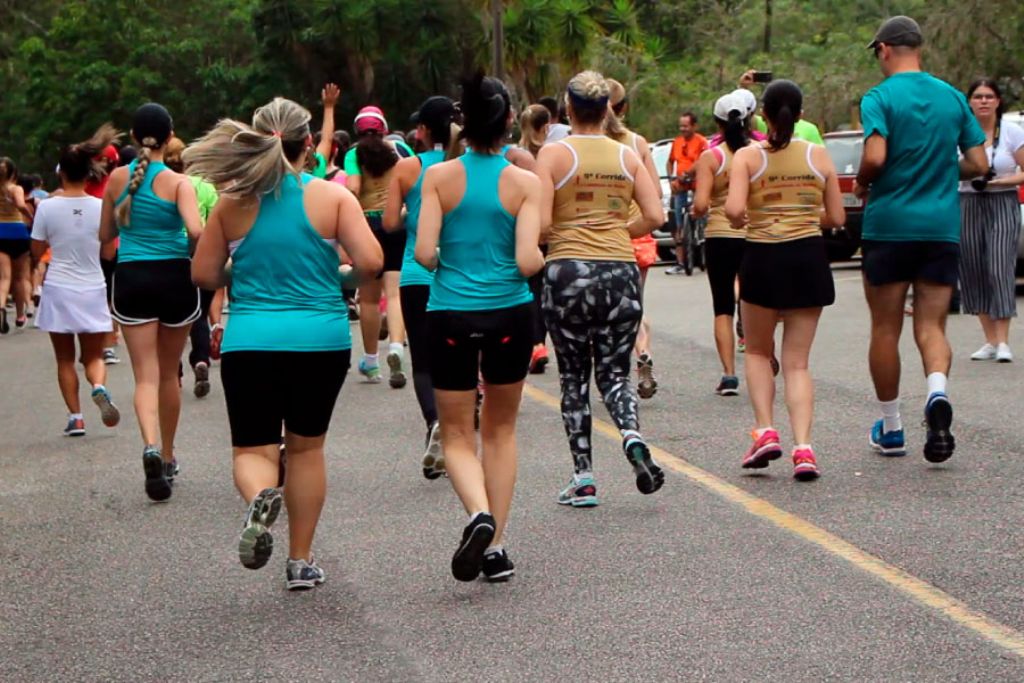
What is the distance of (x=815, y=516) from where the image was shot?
296 inches

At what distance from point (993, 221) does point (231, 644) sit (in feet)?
26.5

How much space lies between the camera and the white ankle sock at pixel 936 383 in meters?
8.41

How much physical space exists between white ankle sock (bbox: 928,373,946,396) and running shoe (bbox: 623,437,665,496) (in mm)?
1622

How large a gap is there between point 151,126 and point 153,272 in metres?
0.73

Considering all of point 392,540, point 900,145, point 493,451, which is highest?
point 900,145

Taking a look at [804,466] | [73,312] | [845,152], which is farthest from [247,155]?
[845,152]

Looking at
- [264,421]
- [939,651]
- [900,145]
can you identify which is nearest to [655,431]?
[900,145]

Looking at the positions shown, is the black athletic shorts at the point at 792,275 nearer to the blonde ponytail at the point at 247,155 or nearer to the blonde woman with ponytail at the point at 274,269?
the blonde woman with ponytail at the point at 274,269

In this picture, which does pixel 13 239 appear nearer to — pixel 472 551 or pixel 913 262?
pixel 913 262

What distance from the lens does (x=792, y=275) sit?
27.8ft

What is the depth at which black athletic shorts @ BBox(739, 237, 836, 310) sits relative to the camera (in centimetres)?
848

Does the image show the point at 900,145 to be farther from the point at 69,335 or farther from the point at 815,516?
the point at 69,335

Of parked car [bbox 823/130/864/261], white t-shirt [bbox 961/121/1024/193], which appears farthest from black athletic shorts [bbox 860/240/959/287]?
parked car [bbox 823/130/864/261]

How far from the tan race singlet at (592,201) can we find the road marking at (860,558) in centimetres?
124
